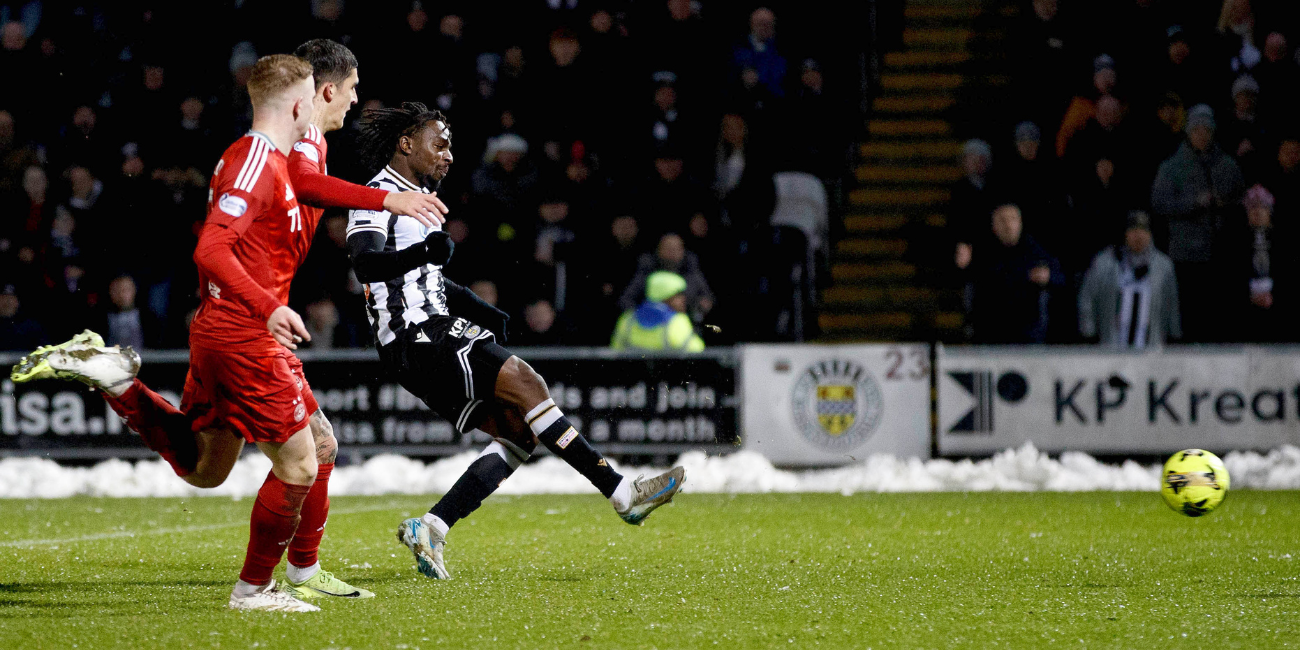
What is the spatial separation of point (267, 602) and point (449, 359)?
4.14 feet

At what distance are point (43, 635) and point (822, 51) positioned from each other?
1117 centimetres

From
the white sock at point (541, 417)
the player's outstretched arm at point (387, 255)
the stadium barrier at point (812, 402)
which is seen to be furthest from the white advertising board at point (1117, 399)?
the player's outstretched arm at point (387, 255)

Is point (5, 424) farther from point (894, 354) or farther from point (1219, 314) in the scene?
point (1219, 314)

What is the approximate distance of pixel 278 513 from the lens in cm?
505

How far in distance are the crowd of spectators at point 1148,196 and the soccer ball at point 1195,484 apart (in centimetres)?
457

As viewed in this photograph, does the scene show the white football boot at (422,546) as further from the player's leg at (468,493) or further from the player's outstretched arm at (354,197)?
the player's outstretched arm at (354,197)

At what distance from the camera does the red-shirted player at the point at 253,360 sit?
16.0 feet

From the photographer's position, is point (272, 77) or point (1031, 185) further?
point (1031, 185)

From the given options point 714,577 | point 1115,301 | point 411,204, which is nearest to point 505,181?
point 1115,301

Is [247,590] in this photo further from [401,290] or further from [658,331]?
[658,331]

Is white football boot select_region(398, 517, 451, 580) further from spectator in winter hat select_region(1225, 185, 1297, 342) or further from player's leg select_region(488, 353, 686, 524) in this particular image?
spectator in winter hat select_region(1225, 185, 1297, 342)

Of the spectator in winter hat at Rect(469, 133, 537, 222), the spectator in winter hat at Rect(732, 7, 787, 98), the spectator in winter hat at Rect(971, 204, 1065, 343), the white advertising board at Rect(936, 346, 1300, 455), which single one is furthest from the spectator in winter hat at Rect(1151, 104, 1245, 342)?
the spectator in winter hat at Rect(469, 133, 537, 222)

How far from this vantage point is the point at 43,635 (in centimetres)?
464

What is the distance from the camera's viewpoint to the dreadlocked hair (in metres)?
6.18
